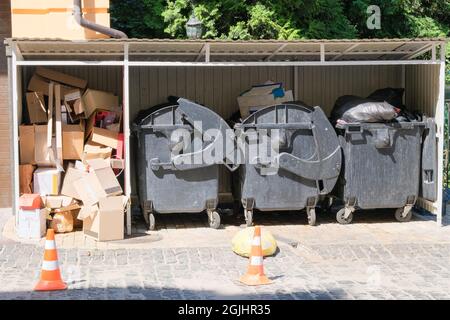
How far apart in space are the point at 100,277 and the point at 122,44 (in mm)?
3399

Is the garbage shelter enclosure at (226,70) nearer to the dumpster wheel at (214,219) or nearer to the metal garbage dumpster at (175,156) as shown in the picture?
the metal garbage dumpster at (175,156)

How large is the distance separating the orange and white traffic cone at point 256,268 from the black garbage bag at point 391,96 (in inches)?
174

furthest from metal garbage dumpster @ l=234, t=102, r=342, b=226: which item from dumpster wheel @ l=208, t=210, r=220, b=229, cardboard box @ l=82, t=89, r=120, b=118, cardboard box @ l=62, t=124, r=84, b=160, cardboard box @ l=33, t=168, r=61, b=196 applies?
cardboard box @ l=33, t=168, r=61, b=196

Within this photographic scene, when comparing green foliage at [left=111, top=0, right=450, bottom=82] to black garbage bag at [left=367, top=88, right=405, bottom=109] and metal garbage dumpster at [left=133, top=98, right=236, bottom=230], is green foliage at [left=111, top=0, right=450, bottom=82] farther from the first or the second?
metal garbage dumpster at [left=133, top=98, right=236, bottom=230]

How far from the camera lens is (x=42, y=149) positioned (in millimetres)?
10344

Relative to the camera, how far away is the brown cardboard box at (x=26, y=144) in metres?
10.3

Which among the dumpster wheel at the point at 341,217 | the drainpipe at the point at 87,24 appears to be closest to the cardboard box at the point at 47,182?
the drainpipe at the point at 87,24

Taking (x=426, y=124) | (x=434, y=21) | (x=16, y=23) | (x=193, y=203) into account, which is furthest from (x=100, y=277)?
(x=434, y=21)

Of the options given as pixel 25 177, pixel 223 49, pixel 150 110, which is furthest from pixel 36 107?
pixel 223 49

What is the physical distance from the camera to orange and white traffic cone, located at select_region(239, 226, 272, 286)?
7.55m

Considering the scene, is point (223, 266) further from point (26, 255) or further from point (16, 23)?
point (16, 23)

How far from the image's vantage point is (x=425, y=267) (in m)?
8.38

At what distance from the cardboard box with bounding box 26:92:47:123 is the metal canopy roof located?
21.9 inches

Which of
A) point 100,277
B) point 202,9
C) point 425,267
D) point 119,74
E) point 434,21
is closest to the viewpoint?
point 100,277
